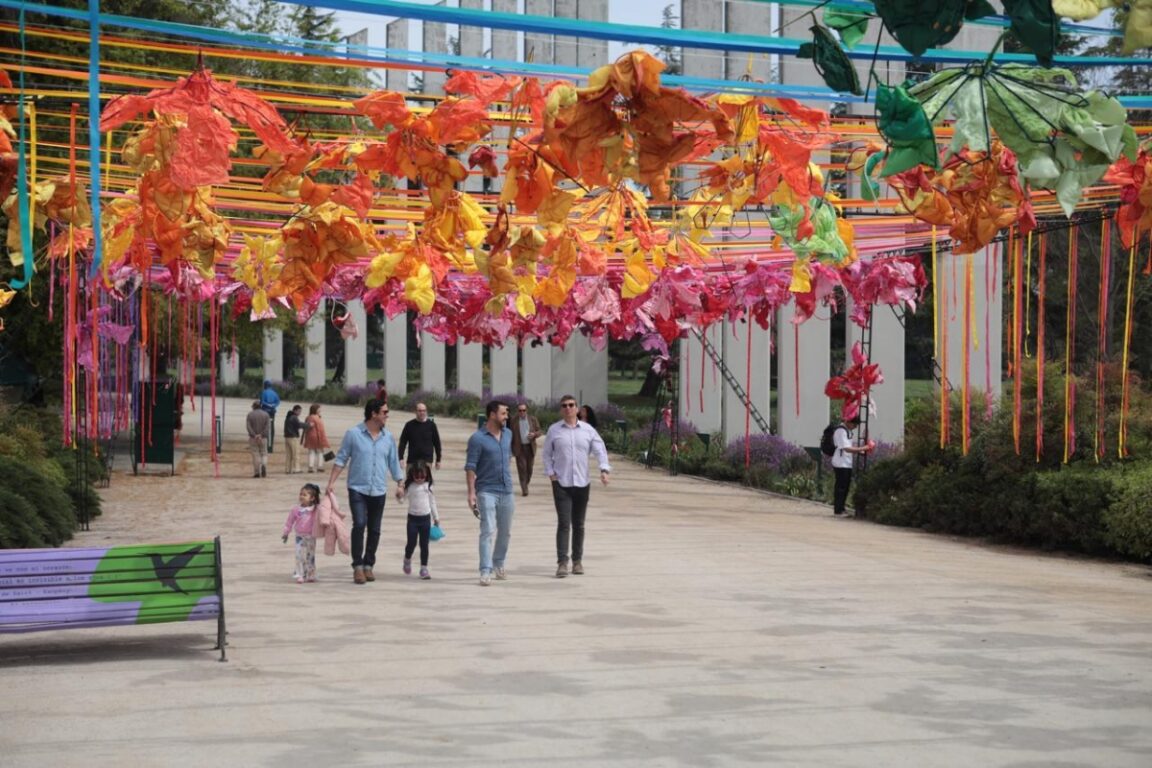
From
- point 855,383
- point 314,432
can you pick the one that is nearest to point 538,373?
point 314,432

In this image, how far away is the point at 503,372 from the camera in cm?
4138

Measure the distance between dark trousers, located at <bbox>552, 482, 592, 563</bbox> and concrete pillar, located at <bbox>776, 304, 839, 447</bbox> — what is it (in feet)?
41.3

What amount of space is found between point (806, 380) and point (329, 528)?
1421 cm

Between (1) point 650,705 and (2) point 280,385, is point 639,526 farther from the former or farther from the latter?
(2) point 280,385

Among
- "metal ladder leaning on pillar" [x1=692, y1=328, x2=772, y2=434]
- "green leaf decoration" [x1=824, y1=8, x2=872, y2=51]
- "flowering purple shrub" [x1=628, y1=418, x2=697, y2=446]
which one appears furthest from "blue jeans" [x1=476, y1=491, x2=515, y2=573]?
"flowering purple shrub" [x1=628, y1=418, x2=697, y2=446]

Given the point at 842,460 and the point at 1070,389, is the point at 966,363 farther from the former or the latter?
the point at 842,460

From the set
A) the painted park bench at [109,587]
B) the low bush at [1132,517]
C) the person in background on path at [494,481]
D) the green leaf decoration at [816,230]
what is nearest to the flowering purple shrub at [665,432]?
the low bush at [1132,517]

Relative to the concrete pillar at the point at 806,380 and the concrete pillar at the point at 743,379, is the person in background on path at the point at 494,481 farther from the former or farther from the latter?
the concrete pillar at the point at 743,379

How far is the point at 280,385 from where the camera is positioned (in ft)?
172

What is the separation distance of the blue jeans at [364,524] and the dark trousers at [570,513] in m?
1.56

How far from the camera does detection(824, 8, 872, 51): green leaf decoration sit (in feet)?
15.5

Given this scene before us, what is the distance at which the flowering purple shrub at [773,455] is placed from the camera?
24.4 meters

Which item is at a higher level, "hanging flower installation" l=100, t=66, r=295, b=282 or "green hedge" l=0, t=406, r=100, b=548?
"hanging flower installation" l=100, t=66, r=295, b=282

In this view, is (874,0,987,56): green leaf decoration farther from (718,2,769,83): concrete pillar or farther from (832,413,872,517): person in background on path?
(718,2,769,83): concrete pillar
